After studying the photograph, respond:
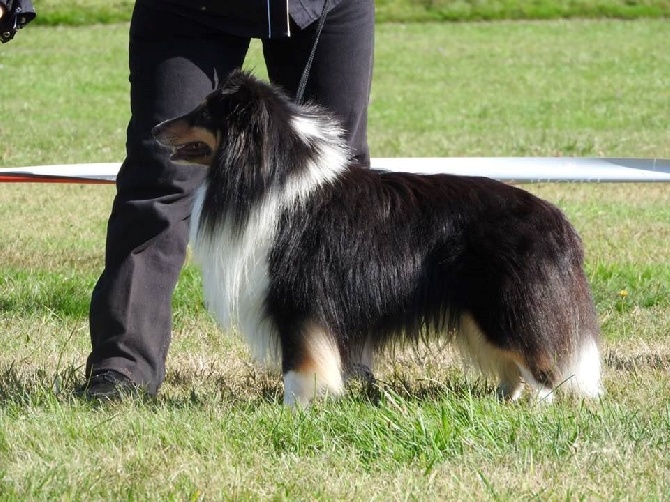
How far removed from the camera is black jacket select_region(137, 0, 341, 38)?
4051 mm

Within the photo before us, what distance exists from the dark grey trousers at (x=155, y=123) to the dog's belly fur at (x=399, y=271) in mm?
295

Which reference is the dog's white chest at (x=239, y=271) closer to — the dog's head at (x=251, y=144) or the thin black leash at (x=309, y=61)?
the dog's head at (x=251, y=144)

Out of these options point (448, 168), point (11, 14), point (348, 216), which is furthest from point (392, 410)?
point (448, 168)

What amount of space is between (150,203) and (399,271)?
39.0 inches

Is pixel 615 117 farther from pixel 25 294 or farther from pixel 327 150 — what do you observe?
pixel 327 150

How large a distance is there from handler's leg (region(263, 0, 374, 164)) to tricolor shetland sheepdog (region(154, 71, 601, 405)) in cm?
30

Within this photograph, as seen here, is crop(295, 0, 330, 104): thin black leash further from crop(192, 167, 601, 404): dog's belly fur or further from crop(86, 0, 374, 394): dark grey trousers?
crop(192, 167, 601, 404): dog's belly fur

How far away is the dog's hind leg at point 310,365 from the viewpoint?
3943 millimetres

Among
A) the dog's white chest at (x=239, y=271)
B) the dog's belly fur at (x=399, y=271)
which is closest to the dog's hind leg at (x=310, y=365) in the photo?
the dog's belly fur at (x=399, y=271)

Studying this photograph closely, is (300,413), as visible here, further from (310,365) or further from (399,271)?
(399,271)

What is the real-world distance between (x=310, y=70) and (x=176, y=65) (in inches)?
20.3

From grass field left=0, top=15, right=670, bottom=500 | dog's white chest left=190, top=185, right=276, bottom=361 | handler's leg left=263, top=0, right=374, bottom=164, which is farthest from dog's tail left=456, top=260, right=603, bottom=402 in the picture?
handler's leg left=263, top=0, right=374, bottom=164

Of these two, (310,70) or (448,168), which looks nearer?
(310,70)

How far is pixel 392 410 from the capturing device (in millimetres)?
3820
